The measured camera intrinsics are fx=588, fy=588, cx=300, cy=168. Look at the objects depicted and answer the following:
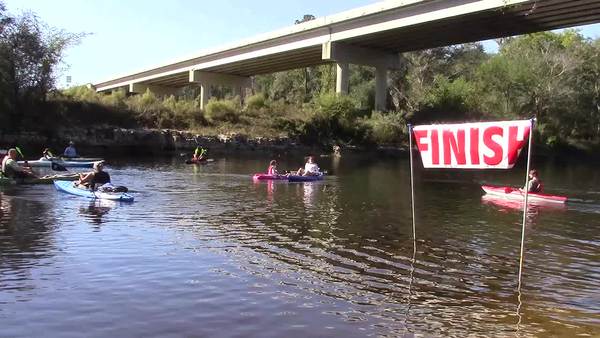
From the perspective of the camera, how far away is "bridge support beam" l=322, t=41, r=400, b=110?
63.4 m

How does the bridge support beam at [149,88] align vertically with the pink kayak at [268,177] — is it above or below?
above

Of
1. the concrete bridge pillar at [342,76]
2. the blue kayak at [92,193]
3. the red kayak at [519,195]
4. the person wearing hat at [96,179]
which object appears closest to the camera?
the blue kayak at [92,193]

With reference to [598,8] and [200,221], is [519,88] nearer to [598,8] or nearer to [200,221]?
[598,8]

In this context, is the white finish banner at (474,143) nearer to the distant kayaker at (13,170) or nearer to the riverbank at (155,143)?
the distant kayaker at (13,170)

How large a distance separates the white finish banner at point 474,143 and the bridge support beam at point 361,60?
52.8 m

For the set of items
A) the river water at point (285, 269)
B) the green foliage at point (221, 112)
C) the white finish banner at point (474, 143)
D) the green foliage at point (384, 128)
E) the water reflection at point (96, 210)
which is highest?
the green foliage at point (221, 112)

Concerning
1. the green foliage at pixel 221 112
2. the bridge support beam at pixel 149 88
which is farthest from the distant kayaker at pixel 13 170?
the bridge support beam at pixel 149 88

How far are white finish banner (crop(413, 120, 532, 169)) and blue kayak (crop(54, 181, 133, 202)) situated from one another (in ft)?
41.4

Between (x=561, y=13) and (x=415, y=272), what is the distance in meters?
44.1

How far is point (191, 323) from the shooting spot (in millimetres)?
8312

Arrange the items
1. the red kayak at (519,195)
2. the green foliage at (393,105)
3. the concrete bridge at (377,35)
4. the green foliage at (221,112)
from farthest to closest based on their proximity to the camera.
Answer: the green foliage at (221,112) → the green foliage at (393,105) → the concrete bridge at (377,35) → the red kayak at (519,195)

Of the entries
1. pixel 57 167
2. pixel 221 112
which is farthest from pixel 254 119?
pixel 57 167

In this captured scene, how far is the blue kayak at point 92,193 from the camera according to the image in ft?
67.8

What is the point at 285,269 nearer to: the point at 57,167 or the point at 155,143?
the point at 57,167
